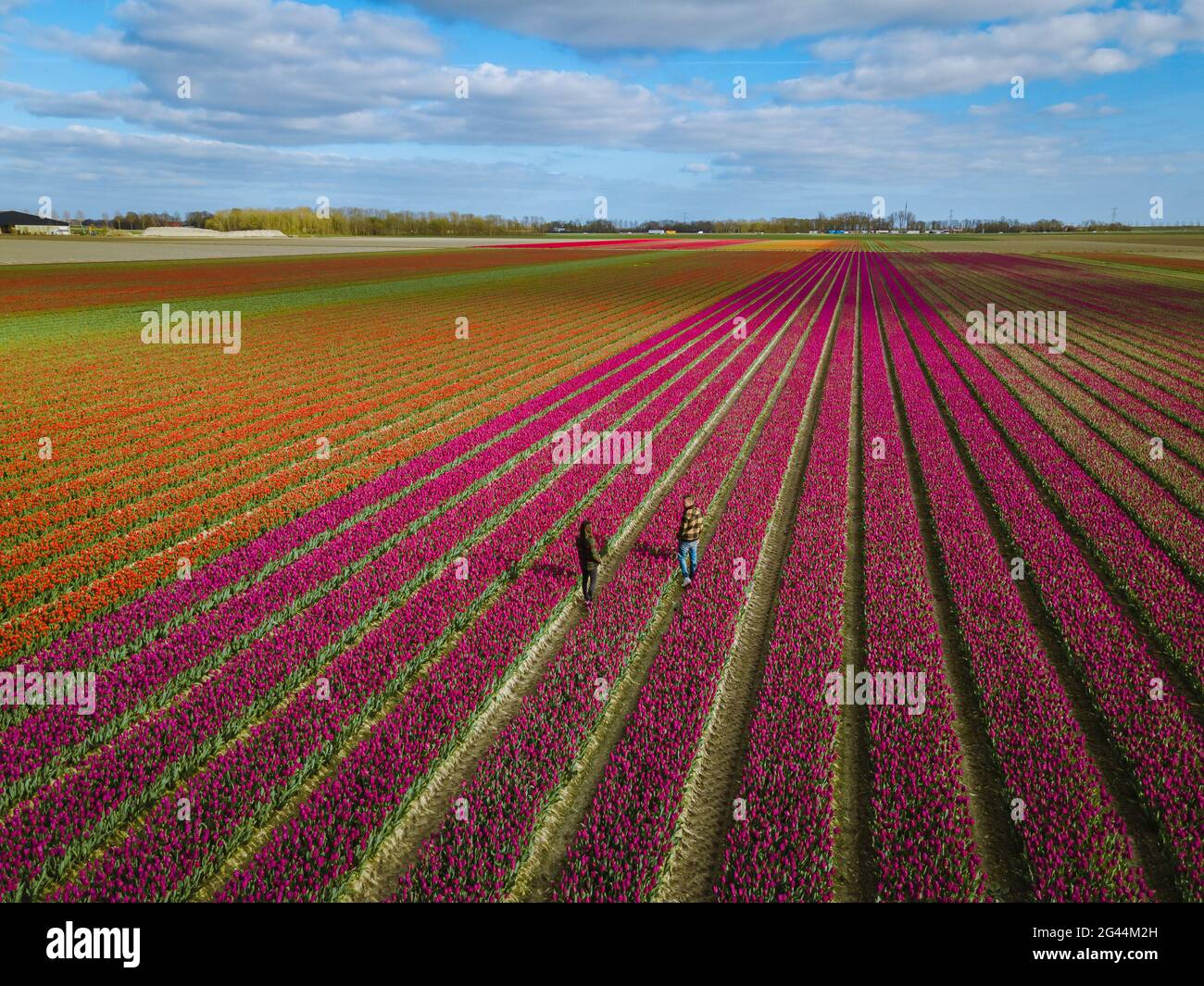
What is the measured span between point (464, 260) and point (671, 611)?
104m

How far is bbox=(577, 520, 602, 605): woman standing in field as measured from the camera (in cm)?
1016

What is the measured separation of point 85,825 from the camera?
245 inches

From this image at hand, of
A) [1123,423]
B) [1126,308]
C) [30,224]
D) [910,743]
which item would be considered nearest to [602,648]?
[910,743]

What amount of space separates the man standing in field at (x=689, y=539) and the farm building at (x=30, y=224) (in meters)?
201

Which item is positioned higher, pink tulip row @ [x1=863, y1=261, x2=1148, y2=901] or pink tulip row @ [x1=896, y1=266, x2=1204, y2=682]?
pink tulip row @ [x1=896, y1=266, x2=1204, y2=682]

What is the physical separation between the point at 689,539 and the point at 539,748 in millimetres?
4386

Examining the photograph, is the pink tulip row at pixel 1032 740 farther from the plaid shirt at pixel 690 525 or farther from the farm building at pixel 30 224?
the farm building at pixel 30 224

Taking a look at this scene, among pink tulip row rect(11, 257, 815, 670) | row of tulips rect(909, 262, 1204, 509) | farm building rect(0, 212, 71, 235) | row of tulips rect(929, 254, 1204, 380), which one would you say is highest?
farm building rect(0, 212, 71, 235)

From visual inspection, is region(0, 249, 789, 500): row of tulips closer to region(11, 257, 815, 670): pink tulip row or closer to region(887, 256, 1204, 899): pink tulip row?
region(11, 257, 815, 670): pink tulip row

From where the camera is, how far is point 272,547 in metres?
12.4

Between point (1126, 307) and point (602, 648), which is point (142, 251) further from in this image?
point (602, 648)

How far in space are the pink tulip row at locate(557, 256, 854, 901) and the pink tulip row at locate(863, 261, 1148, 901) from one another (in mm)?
3059

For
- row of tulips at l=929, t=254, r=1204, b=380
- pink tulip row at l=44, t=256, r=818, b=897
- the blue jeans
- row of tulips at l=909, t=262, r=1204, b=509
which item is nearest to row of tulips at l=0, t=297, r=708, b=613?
pink tulip row at l=44, t=256, r=818, b=897

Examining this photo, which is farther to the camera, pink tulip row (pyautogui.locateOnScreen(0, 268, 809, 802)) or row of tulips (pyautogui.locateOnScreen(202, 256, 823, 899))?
pink tulip row (pyautogui.locateOnScreen(0, 268, 809, 802))
